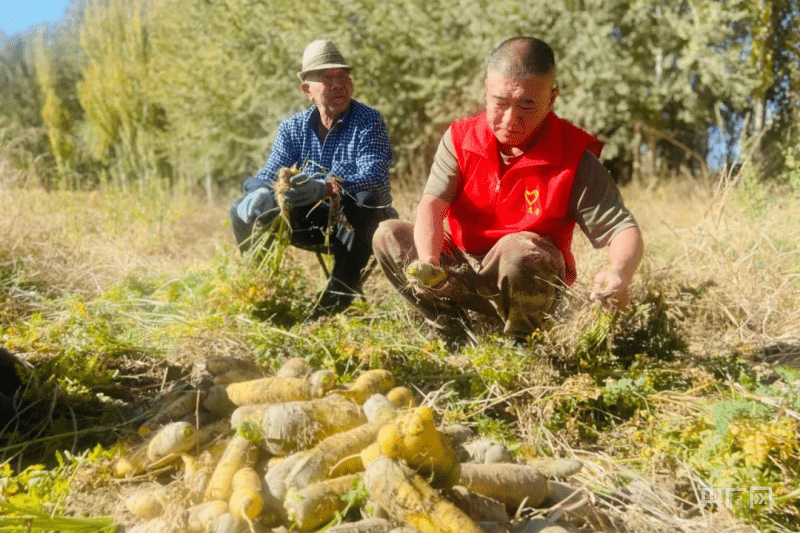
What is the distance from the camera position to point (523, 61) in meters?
3.09

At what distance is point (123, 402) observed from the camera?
10.9ft

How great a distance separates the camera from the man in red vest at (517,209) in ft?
10.3

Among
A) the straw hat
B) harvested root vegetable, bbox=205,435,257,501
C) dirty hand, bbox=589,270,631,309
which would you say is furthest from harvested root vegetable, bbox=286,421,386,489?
the straw hat

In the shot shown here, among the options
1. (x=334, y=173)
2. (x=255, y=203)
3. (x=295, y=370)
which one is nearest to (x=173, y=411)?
(x=295, y=370)

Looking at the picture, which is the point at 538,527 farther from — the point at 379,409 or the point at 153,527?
the point at 153,527

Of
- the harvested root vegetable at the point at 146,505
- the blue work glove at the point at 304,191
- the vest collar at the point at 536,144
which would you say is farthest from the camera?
the blue work glove at the point at 304,191

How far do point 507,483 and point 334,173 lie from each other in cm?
264

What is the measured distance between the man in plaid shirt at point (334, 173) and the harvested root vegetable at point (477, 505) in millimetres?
2220

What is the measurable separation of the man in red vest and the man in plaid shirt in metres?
0.82

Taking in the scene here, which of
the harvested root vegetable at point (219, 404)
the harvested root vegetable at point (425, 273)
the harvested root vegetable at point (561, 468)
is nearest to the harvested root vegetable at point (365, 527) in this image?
the harvested root vegetable at point (561, 468)

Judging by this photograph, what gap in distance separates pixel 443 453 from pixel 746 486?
0.98 meters

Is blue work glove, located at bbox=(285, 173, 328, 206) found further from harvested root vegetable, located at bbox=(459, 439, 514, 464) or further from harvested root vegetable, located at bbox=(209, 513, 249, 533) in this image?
harvested root vegetable, located at bbox=(209, 513, 249, 533)

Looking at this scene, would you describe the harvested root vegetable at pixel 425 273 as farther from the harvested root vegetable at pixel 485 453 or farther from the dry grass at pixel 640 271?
the harvested root vegetable at pixel 485 453

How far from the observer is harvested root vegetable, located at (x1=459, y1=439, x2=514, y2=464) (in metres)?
2.48
